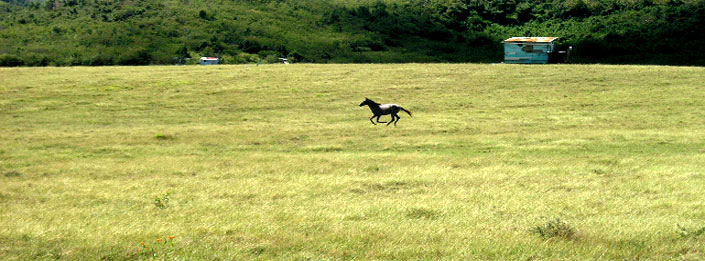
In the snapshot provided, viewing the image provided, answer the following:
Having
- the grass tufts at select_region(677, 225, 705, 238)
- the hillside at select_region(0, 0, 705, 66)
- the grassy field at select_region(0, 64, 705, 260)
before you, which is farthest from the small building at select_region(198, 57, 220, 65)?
the grass tufts at select_region(677, 225, 705, 238)

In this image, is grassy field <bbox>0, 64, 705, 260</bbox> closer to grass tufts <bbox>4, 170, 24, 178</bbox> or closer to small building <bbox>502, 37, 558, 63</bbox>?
grass tufts <bbox>4, 170, 24, 178</bbox>

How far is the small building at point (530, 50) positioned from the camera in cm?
6744

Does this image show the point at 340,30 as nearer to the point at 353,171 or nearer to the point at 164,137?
the point at 164,137

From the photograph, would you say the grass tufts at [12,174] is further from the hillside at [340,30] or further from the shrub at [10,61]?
the hillside at [340,30]

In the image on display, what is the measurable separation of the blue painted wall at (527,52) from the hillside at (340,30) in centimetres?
1905

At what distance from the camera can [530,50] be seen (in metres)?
68.3

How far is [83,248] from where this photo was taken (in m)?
9.44

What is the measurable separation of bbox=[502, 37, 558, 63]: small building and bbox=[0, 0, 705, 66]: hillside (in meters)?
18.7

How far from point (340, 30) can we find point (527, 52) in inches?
1983

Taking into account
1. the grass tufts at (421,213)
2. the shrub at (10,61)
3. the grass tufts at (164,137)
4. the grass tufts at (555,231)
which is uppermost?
the shrub at (10,61)

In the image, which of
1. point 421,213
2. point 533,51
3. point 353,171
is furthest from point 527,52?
point 421,213

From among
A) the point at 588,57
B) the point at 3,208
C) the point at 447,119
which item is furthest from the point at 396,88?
the point at 588,57

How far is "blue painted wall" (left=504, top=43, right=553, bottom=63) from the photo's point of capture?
6750 centimetres

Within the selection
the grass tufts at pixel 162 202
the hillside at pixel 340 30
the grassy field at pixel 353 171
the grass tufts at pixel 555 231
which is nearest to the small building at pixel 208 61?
the hillside at pixel 340 30
